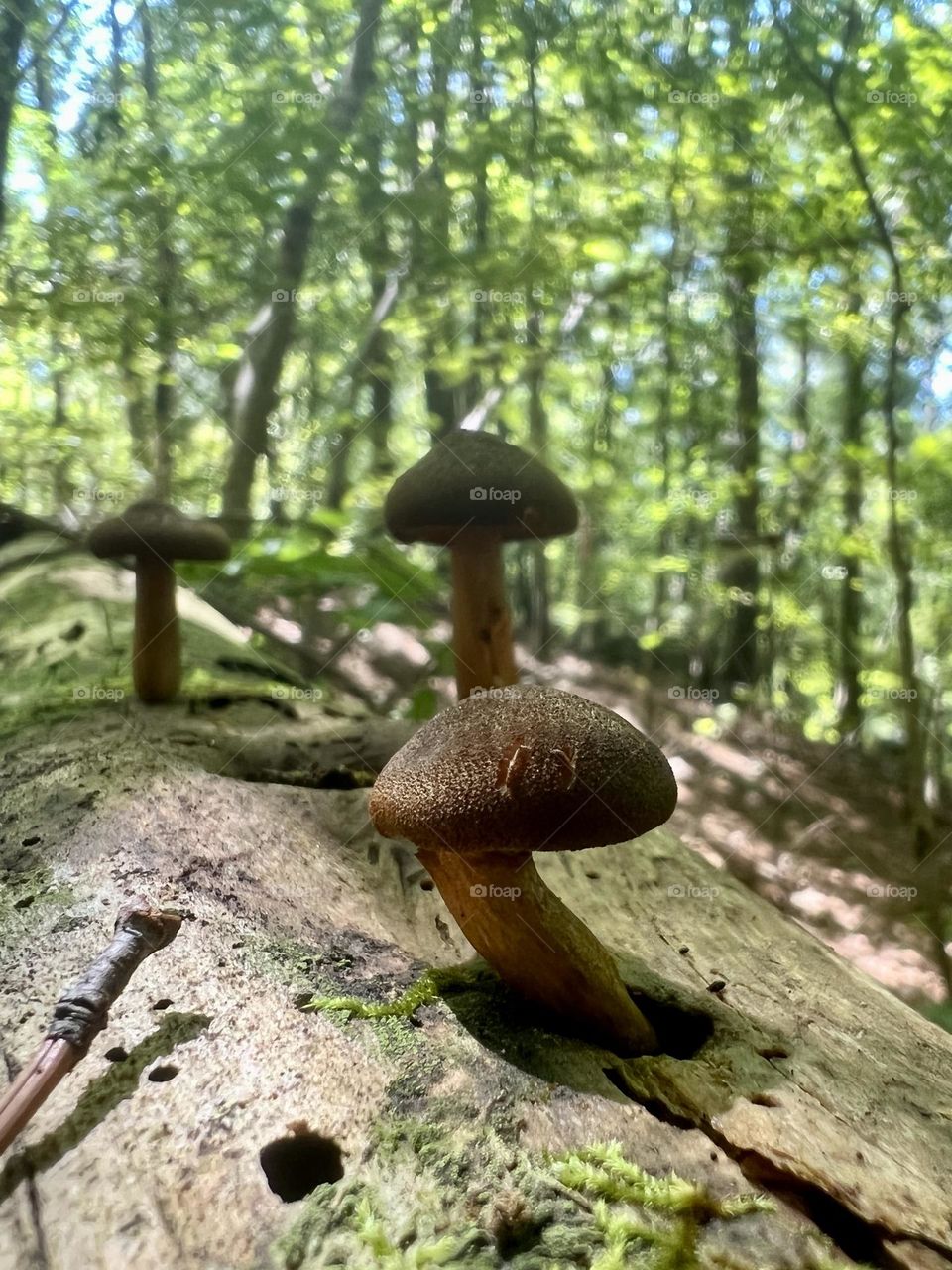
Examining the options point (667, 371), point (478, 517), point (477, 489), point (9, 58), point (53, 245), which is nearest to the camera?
point (477, 489)

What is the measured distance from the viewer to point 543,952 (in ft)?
4.56

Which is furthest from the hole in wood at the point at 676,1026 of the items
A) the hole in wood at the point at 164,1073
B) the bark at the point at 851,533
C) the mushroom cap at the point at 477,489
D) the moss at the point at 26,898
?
the bark at the point at 851,533

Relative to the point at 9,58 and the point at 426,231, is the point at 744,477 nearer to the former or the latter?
the point at 426,231

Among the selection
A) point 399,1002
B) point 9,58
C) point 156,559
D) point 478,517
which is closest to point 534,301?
point 478,517

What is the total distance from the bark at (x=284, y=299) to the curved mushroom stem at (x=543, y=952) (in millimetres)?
3192

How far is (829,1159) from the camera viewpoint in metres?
1.11

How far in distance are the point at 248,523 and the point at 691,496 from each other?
118 inches

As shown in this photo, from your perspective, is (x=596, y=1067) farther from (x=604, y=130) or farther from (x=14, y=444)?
(x=604, y=130)

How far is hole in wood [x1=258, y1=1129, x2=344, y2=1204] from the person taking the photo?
0.98 meters

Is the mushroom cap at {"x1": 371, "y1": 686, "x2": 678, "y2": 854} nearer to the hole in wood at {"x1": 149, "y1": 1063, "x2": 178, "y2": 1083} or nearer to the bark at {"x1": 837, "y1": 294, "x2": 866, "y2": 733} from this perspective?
the hole in wood at {"x1": 149, "y1": 1063, "x2": 178, "y2": 1083}

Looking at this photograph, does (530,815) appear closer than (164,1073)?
No

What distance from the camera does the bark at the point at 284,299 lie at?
3.58 meters

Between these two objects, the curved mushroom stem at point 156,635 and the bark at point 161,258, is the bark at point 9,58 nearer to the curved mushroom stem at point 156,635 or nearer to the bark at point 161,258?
the bark at point 161,258

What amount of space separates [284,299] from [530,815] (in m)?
3.61
